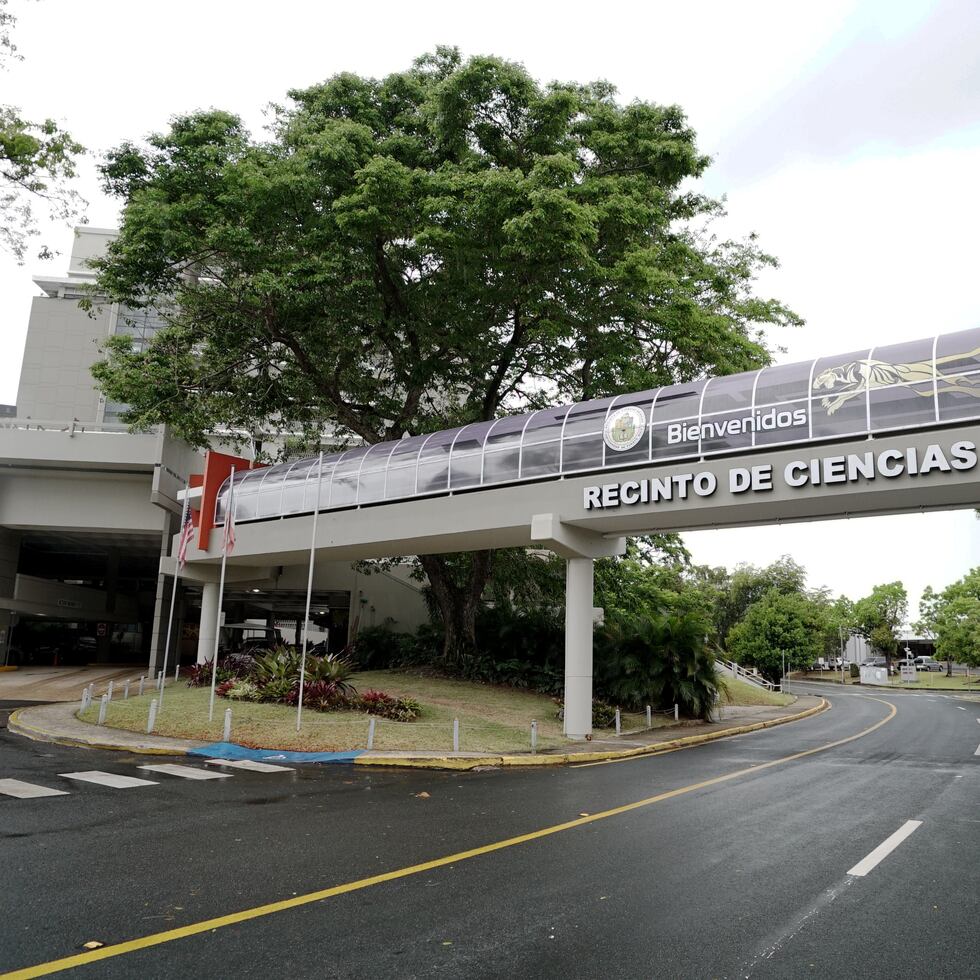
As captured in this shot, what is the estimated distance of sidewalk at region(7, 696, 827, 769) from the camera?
14578mm

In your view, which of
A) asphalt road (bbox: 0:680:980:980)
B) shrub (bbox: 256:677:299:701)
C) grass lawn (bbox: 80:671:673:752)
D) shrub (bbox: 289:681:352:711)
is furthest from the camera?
shrub (bbox: 256:677:299:701)

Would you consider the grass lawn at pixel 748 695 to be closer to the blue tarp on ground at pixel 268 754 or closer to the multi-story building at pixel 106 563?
the multi-story building at pixel 106 563

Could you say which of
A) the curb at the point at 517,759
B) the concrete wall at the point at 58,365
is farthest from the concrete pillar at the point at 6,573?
the curb at the point at 517,759

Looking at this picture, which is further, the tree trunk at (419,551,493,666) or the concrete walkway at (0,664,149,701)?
the tree trunk at (419,551,493,666)

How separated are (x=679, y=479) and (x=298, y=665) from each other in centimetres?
1188

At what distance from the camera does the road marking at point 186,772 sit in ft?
39.5

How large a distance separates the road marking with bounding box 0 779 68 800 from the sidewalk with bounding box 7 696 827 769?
12.8 ft

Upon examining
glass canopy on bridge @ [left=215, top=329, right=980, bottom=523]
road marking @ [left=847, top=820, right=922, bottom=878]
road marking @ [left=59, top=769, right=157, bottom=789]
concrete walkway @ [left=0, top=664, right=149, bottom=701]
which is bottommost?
concrete walkway @ [left=0, top=664, right=149, bottom=701]

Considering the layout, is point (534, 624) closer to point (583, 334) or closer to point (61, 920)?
point (583, 334)

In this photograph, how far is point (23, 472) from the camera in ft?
124

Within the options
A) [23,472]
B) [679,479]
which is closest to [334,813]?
[679,479]

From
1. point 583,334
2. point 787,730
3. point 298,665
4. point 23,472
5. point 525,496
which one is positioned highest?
point 583,334

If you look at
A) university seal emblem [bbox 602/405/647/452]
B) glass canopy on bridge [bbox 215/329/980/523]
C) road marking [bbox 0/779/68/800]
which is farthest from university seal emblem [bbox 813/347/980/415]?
road marking [bbox 0/779/68/800]

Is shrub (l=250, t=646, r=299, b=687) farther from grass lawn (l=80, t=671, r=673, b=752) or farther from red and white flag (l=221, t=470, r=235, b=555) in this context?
red and white flag (l=221, t=470, r=235, b=555)
